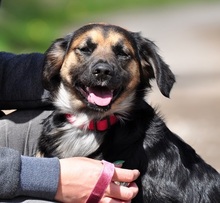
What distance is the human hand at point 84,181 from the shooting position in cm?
334

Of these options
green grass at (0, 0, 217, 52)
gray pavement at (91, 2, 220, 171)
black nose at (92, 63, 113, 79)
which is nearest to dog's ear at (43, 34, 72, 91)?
black nose at (92, 63, 113, 79)

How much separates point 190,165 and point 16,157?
97 cm

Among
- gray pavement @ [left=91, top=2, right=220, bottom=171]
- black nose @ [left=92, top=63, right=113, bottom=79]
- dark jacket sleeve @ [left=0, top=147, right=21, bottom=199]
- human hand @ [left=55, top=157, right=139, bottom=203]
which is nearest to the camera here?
dark jacket sleeve @ [left=0, top=147, right=21, bottom=199]

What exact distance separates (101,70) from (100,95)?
0.49ft

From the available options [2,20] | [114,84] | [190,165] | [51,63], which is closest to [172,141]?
[190,165]

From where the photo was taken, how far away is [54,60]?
12.8 ft

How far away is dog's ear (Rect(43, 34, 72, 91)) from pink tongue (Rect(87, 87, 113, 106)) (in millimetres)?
319

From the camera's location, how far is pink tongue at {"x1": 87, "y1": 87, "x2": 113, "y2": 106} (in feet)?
11.9

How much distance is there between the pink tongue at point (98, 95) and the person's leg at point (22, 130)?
1.53ft

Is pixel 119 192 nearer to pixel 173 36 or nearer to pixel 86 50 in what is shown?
pixel 86 50

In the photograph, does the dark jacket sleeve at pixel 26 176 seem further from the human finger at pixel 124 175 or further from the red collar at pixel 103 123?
A: the red collar at pixel 103 123

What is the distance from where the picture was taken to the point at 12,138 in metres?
3.97

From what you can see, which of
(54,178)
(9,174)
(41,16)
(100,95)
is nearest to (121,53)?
(100,95)

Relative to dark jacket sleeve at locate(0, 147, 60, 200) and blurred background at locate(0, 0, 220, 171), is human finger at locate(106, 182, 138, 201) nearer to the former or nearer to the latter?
dark jacket sleeve at locate(0, 147, 60, 200)
